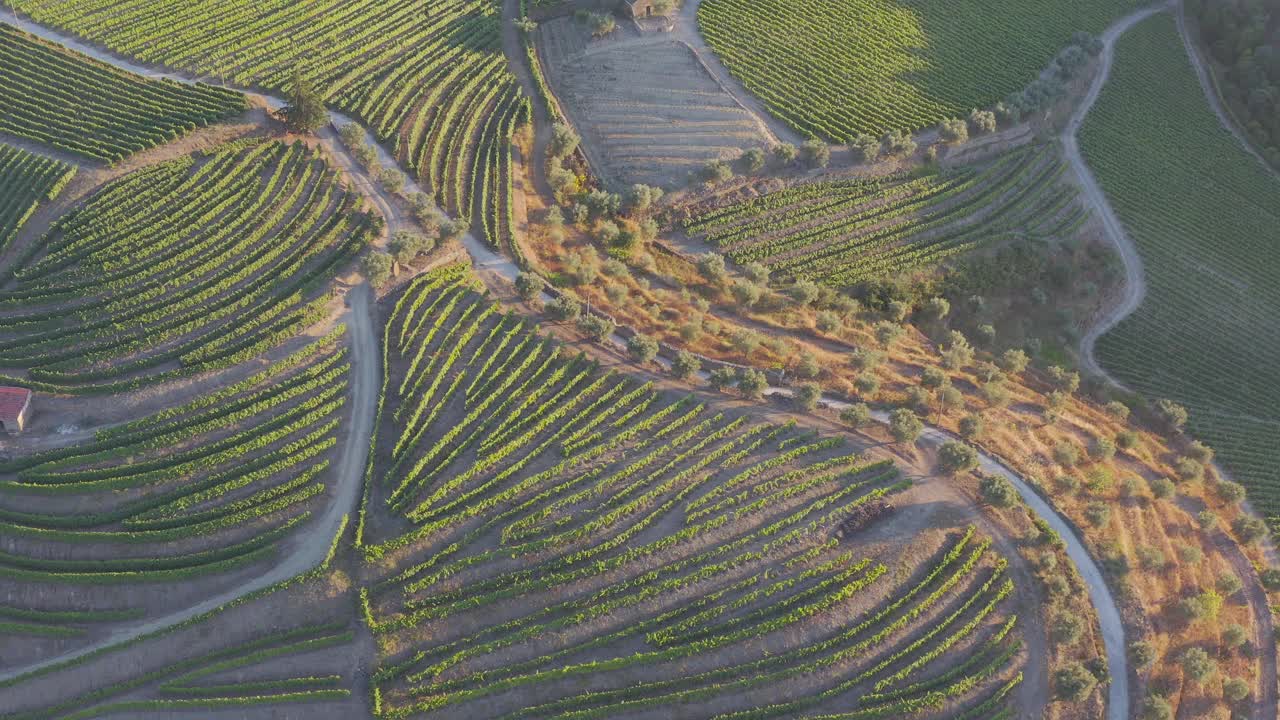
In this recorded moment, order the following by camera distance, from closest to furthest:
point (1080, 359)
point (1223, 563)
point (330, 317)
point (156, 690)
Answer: point (156, 690) → point (1223, 563) → point (330, 317) → point (1080, 359)

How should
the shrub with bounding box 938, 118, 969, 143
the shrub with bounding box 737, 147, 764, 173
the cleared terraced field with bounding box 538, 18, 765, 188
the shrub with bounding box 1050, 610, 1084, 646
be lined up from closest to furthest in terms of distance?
the shrub with bounding box 1050, 610, 1084, 646
the shrub with bounding box 737, 147, 764, 173
the cleared terraced field with bounding box 538, 18, 765, 188
the shrub with bounding box 938, 118, 969, 143

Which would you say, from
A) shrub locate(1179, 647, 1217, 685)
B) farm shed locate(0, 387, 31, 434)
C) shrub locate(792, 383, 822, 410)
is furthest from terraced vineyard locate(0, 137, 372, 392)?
shrub locate(1179, 647, 1217, 685)

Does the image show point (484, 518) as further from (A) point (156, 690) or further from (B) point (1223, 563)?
(B) point (1223, 563)

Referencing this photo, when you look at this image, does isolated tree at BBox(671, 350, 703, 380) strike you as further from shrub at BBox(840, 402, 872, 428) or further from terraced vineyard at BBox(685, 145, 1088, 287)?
terraced vineyard at BBox(685, 145, 1088, 287)

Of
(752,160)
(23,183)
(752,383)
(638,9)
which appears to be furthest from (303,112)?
(752,383)

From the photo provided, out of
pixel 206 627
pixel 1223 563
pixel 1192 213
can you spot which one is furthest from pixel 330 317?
pixel 1192 213
